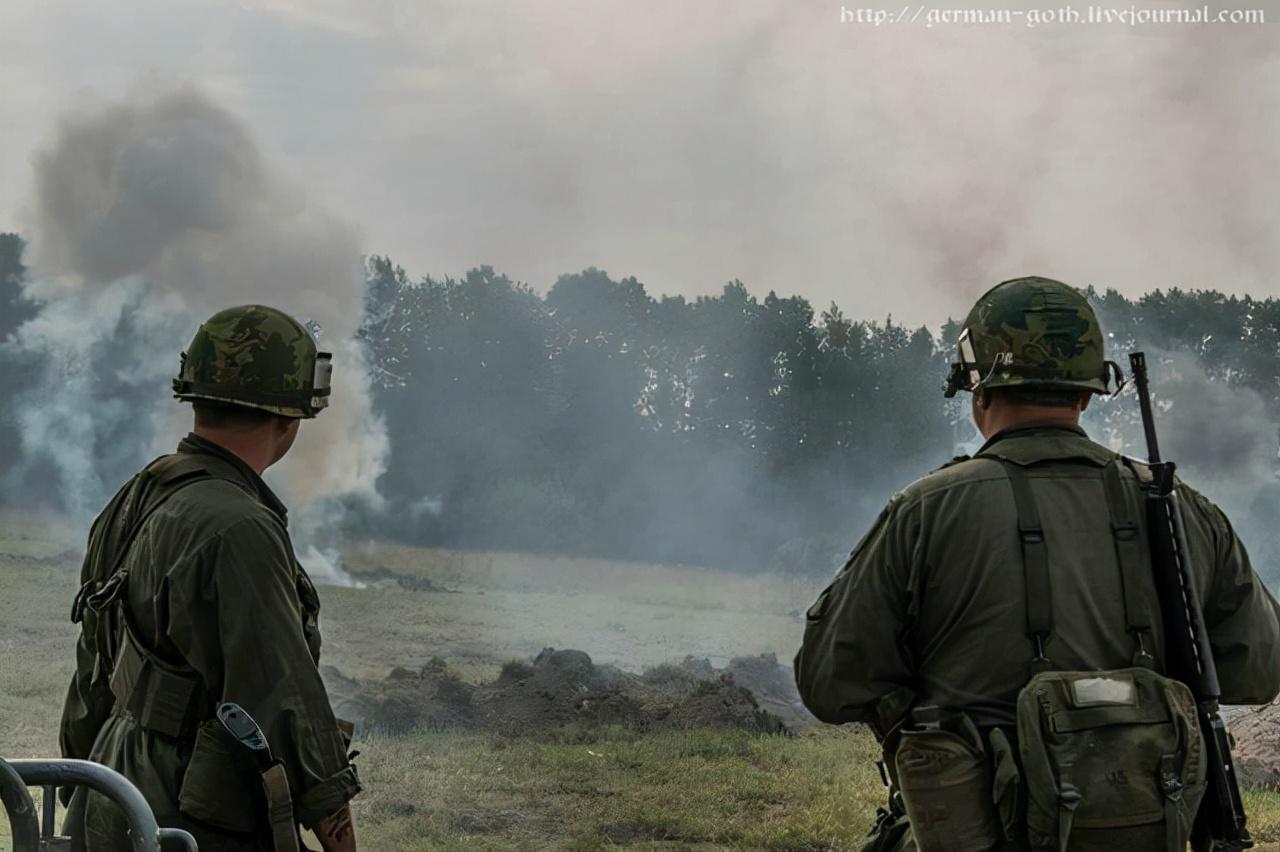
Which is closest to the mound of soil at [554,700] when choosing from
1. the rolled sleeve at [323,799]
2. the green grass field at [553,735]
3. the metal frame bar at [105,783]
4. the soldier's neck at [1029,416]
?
the green grass field at [553,735]

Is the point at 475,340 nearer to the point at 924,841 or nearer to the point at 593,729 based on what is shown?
the point at 593,729

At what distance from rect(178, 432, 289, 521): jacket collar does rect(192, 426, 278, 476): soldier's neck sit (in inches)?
0.5

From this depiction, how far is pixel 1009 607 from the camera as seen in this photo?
3184mm

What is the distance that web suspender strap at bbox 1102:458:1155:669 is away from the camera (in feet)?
10.5

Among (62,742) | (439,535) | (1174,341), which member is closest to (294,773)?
(62,742)

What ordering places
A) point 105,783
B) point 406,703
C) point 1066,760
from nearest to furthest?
point 105,783, point 1066,760, point 406,703

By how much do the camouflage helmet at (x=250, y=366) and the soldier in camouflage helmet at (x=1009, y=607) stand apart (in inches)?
54.1

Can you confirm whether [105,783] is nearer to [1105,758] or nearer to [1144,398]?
[1105,758]

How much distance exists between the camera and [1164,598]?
3246mm

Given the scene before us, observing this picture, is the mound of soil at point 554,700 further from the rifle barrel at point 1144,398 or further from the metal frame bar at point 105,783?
the metal frame bar at point 105,783

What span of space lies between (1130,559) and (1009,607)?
1.02ft

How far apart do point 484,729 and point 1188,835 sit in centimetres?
897

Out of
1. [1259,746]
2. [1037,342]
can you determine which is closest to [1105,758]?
[1037,342]

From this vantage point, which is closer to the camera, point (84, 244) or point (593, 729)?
point (593, 729)
